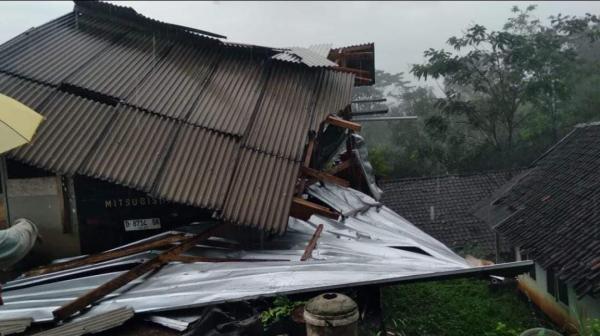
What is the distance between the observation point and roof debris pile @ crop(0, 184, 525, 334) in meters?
5.28

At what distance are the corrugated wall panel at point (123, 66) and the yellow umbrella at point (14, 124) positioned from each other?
208cm

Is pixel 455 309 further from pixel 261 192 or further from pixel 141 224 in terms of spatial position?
pixel 141 224

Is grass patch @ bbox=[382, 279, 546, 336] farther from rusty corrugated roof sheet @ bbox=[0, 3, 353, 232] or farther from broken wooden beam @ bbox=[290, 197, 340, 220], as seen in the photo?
rusty corrugated roof sheet @ bbox=[0, 3, 353, 232]

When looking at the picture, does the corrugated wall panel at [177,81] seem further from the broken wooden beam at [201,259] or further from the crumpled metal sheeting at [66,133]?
the broken wooden beam at [201,259]

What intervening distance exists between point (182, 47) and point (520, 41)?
754 inches

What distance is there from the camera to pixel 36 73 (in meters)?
7.70

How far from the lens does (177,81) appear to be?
27.0 ft

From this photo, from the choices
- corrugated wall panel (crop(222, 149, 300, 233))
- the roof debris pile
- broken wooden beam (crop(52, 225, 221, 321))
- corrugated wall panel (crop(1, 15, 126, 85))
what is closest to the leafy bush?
the roof debris pile

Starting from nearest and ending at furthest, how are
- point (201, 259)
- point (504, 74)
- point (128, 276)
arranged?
point (128, 276)
point (201, 259)
point (504, 74)

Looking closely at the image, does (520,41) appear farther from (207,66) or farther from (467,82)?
(207,66)

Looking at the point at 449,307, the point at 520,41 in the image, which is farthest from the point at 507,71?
the point at 449,307

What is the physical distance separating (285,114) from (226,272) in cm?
305

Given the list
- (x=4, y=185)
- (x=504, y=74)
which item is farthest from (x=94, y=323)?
(x=504, y=74)

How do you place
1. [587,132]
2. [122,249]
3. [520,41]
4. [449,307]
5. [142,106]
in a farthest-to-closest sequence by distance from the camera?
[520,41], [587,132], [449,307], [142,106], [122,249]
